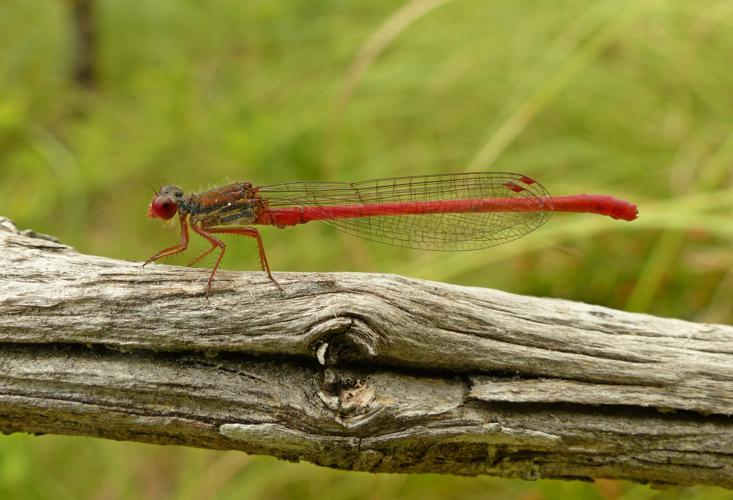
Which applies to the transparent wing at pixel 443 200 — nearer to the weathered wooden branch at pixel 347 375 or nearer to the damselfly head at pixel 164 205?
the damselfly head at pixel 164 205

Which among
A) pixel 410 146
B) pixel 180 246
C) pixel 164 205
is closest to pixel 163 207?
pixel 164 205

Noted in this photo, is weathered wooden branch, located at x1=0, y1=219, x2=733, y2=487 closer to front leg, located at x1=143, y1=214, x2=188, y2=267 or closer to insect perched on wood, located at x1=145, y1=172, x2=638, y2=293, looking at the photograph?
front leg, located at x1=143, y1=214, x2=188, y2=267

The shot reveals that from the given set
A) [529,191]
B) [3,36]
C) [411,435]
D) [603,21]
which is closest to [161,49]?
[3,36]

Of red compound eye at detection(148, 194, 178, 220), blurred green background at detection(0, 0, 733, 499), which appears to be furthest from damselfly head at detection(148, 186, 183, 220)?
Result: blurred green background at detection(0, 0, 733, 499)

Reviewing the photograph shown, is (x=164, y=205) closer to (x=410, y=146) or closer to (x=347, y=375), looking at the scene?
(x=347, y=375)

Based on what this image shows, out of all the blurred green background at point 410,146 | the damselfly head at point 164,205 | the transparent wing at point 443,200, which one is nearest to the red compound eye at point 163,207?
the damselfly head at point 164,205

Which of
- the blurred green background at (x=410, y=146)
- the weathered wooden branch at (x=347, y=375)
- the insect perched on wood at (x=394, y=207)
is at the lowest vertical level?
the weathered wooden branch at (x=347, y=375)

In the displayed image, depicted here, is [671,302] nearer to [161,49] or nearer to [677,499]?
[677,499]
